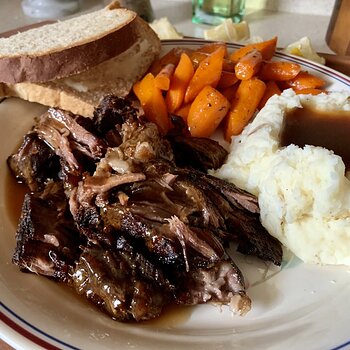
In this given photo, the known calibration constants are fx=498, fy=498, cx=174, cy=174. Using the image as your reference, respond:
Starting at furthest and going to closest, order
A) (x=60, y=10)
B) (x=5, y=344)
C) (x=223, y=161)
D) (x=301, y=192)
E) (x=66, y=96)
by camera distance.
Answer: (x=60, y=10), (x=66, y=96), (x=223, y=161), (x=301, y=192), (x=5, y=344)

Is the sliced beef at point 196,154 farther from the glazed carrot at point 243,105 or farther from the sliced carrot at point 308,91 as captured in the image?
the sliced carrot at point 308,91

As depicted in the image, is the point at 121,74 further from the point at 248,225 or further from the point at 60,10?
the point at 60,10

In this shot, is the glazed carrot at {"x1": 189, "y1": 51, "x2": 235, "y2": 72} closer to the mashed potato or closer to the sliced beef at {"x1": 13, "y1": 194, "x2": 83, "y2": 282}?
the mashed potato

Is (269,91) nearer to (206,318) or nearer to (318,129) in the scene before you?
(318,129)

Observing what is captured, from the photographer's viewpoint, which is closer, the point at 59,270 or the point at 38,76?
the point at 59,270

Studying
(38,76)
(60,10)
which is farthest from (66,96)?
(60,10)

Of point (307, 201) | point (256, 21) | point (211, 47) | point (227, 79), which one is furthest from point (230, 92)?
point (256, 21)

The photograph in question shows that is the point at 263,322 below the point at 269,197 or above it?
below
